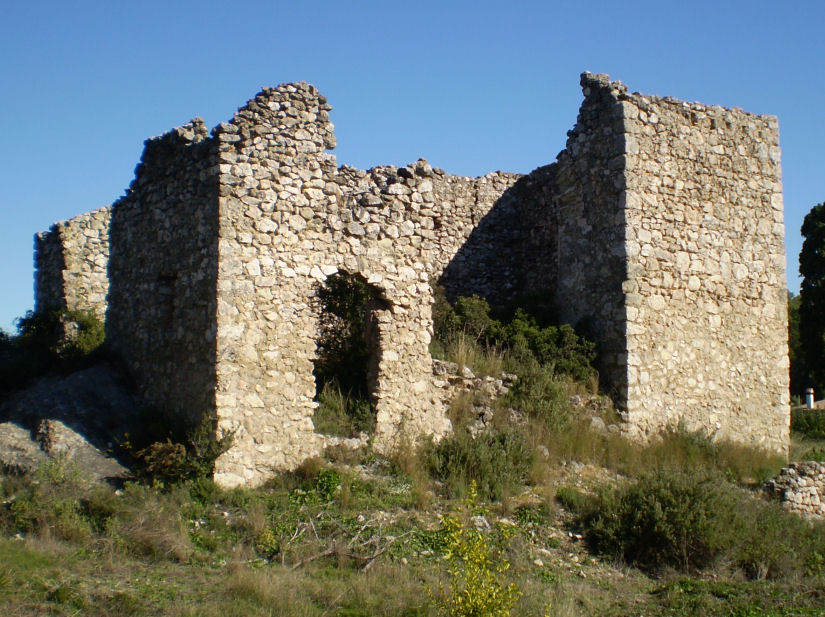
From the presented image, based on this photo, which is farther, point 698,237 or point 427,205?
point 698,237

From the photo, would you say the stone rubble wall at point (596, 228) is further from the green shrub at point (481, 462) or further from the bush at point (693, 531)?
the bush at point (693, 531)

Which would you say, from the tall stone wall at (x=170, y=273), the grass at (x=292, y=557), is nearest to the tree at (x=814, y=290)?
the grass at (x=292, y=557)

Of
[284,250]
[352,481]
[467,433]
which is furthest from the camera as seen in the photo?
[467,433]

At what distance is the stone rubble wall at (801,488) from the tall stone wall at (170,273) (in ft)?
24.8

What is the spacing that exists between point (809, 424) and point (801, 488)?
8.93 m

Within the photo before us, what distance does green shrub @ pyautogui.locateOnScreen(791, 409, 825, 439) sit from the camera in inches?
703

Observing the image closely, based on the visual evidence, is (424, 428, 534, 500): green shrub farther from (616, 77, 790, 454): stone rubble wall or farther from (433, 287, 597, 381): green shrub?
(616, 77, 790, 454): stone rubble wall

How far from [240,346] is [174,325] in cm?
134

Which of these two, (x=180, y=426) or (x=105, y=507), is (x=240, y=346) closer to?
(x=180, y=426)

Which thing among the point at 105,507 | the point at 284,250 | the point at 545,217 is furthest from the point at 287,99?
the point at 545,217

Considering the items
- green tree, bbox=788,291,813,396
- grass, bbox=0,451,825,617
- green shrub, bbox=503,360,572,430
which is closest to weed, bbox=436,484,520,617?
grass, bbox=0,451,825,617

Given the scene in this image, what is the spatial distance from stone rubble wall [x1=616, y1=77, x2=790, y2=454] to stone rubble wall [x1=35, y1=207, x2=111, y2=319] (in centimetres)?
938

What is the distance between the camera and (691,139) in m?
13.3

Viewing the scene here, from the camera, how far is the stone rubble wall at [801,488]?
1084 cm
